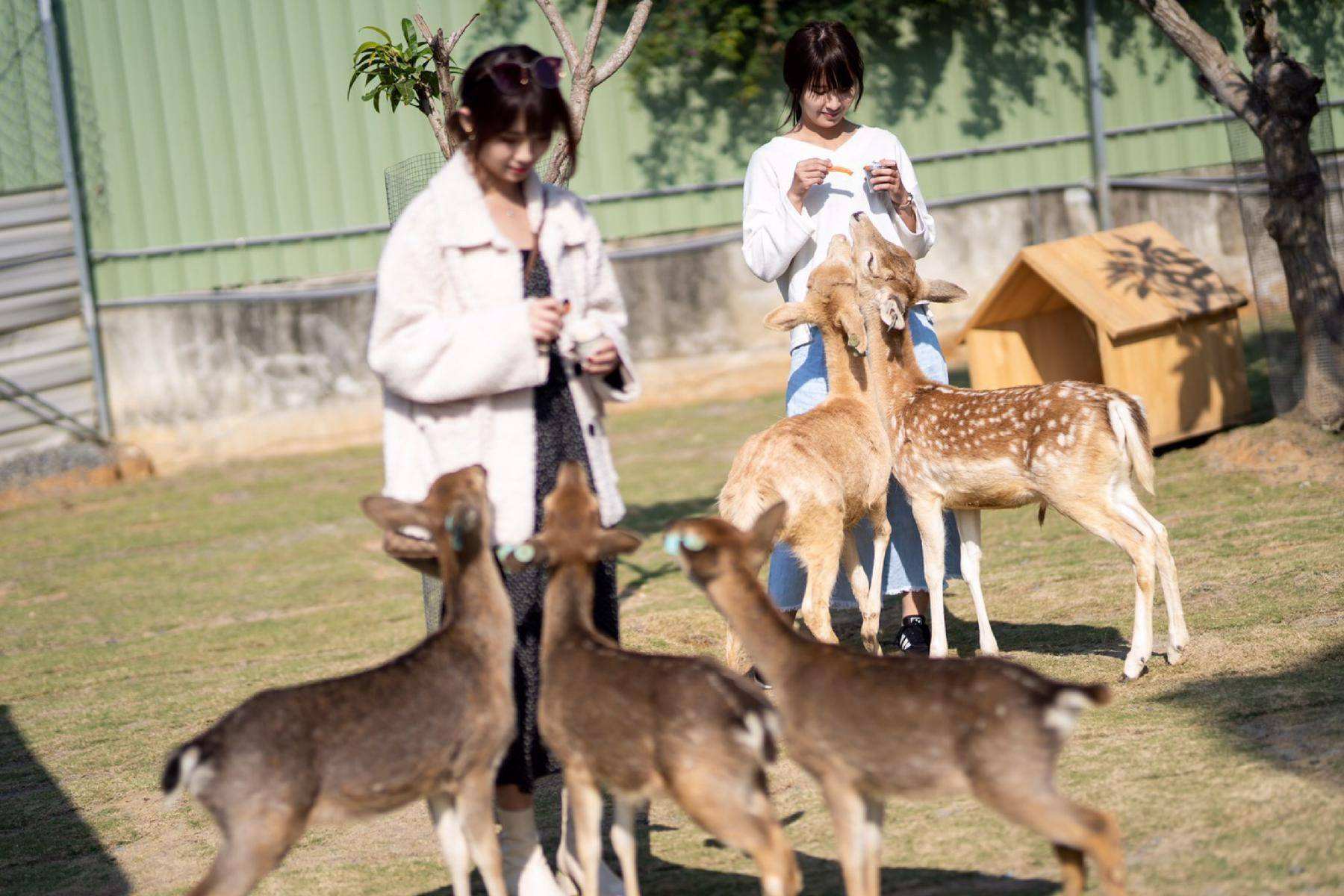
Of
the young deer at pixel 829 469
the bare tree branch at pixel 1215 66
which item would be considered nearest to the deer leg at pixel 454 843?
the young deer at pixel 829 469

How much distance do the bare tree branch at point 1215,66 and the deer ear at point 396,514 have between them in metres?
7.44

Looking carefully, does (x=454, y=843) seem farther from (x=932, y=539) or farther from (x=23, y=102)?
(x=23, y=102)

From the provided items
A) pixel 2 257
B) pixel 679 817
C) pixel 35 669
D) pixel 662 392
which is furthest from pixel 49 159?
pixel 679 817

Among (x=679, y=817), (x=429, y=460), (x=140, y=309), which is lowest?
(x=679, y=817)

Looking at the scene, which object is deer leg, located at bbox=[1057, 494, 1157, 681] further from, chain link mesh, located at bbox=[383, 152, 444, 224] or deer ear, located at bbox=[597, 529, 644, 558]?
chain link mesh, located at bbox=[383, 152, 444, 224]

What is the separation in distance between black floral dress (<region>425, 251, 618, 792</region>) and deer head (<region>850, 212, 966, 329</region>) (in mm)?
2510

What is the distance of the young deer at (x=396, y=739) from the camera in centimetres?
360

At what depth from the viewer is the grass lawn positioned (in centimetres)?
446

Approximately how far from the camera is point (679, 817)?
517 cm

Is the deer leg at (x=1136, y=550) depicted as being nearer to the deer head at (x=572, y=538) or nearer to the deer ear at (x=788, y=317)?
the deer ear at (x=788, y=317)

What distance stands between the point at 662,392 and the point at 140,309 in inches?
217

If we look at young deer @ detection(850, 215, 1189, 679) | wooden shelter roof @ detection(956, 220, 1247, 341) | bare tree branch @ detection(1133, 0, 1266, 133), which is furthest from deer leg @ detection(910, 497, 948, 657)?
bare tree branch @ detection(1133, 0, 1266, 133)

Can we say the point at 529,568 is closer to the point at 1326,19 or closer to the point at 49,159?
the point at 49,159

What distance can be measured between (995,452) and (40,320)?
11.6 m
